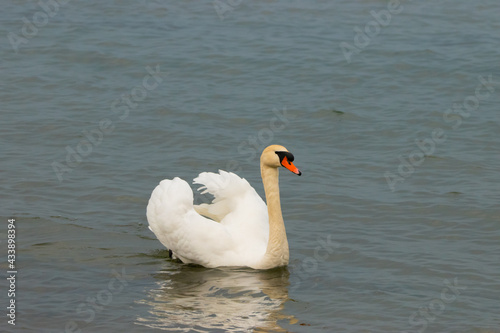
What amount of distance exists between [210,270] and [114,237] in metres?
1.40

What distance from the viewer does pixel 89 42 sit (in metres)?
18.3

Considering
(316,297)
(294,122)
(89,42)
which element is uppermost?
(89,42)

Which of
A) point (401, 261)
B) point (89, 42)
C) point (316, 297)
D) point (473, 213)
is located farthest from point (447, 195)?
point (89, 42)

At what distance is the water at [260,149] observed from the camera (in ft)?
27.1

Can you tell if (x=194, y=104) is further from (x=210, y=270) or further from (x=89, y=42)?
(x=210, y=270)

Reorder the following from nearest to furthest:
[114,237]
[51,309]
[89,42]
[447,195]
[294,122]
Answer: [51,309] → [114,237] → [447,195] → [294,122] → [89,42]
